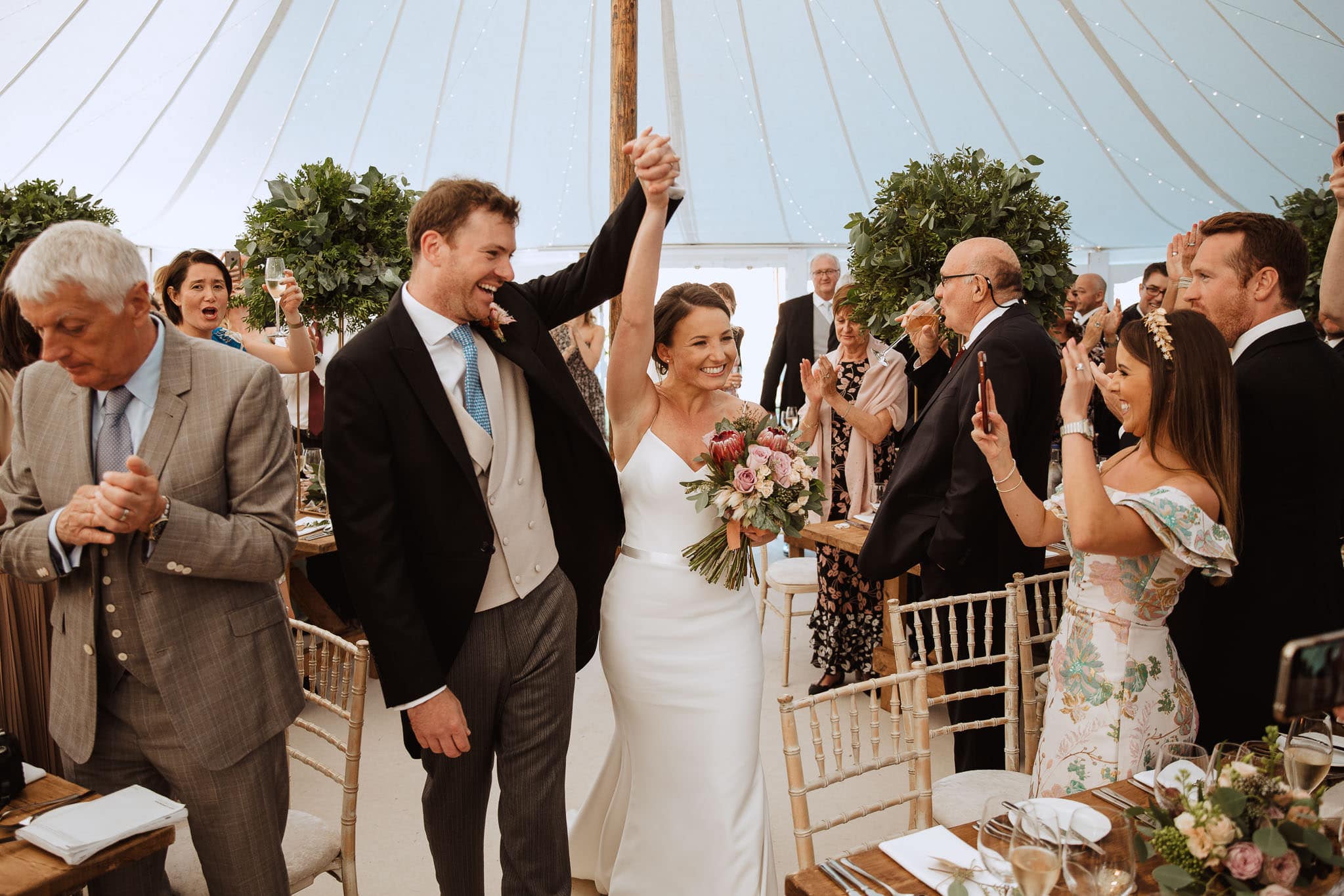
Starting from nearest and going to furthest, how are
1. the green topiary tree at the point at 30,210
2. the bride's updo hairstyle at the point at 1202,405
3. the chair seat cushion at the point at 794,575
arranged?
1. the bride's updo hairstyle at the point at 1202,405
2. the green topiary tree at the point at 30,210
3. the chair seat cushion at the point at 794,575

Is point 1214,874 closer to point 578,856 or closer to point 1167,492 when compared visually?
point 1167,492

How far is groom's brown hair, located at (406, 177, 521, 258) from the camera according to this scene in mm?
2053

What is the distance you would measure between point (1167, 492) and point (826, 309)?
5257mm

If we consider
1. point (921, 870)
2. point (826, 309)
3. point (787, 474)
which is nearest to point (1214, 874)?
point (921, 870)

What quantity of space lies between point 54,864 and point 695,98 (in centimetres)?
814

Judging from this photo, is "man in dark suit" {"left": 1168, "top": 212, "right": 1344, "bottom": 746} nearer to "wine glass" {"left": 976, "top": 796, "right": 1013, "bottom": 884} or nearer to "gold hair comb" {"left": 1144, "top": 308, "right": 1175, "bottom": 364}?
"gold hair comb" {"left": 1144, "top": 308, "right": 1175, "bottom": 364}

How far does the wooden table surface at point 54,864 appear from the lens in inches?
56.6

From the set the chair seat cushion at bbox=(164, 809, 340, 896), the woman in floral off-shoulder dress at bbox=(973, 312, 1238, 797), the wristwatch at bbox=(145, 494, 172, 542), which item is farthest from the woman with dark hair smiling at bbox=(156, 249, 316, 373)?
the woman in floral off-shoulder dress at bbox=(973, 312, 1238, 797)

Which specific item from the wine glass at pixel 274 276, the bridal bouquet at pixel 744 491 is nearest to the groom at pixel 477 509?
the bridal bouquet at pixel 744 491

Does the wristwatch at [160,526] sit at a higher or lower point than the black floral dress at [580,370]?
lower

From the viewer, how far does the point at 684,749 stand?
2.61 meters

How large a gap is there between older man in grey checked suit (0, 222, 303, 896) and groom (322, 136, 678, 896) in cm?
20

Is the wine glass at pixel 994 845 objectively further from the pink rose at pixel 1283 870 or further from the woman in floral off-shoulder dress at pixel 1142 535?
the woman in floral off-shoulder dress at pixel 1142 535

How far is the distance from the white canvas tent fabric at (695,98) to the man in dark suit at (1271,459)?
18.7 feet
